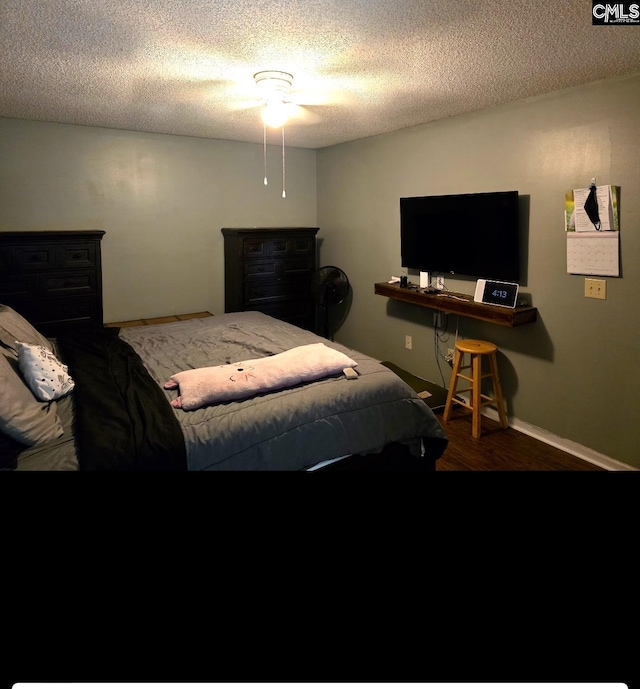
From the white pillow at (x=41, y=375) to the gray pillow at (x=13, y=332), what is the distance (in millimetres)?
120

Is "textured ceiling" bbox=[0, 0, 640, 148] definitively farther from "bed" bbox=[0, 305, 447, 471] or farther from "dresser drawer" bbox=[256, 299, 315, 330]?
"dresser drawer" bbox=[256, 299, 315, 330]

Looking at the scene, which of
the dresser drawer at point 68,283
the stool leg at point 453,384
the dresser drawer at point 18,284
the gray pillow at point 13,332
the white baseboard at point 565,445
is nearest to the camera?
the gray pillow at point 13,332

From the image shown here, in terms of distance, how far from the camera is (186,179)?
360 centimetres

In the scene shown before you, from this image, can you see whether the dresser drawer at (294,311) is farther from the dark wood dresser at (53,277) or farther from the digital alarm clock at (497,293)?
the digital alarm clock at (497,293)

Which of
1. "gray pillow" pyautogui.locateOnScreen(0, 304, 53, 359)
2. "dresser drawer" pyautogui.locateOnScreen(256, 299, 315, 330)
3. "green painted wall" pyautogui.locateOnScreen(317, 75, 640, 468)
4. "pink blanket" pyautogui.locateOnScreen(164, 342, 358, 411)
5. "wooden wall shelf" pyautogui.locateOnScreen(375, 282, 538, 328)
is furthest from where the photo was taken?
"dresser drawer" pyautogui.locateOnScreen(256, 299, 315, 330)

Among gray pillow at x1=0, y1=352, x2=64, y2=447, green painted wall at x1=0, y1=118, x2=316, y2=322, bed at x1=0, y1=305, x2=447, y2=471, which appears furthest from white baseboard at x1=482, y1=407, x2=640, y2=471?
green painted wall at x1=0, y1=118, x2=316, y2=322

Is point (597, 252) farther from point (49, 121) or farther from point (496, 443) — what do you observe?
point (49, 121)

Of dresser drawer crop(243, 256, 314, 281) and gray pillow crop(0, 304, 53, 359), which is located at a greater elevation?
dresser drawer crop(243, 256, 314, 281)

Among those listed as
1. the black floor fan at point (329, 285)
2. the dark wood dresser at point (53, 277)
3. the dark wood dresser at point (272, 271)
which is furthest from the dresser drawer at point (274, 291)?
the dark wood dresser at point (53, 277)

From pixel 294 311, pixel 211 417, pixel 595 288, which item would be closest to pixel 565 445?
pixel 595 288

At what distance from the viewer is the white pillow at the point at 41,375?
1649mm

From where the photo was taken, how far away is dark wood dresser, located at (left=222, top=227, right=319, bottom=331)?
3.66 metres

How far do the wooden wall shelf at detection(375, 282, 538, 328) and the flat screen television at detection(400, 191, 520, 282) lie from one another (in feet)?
0.61

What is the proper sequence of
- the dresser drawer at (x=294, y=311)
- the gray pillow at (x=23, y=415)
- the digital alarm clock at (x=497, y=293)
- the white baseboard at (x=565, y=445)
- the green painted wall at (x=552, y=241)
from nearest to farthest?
Answer: the gray pillow at (x=23, y=415) → the green painted wall at (x=552, y=241) → the white baseboard at (x=565, y=445) → the digital alarm clock at (x=497, y=293) → the dresser drawer at (x=294, y=311)
